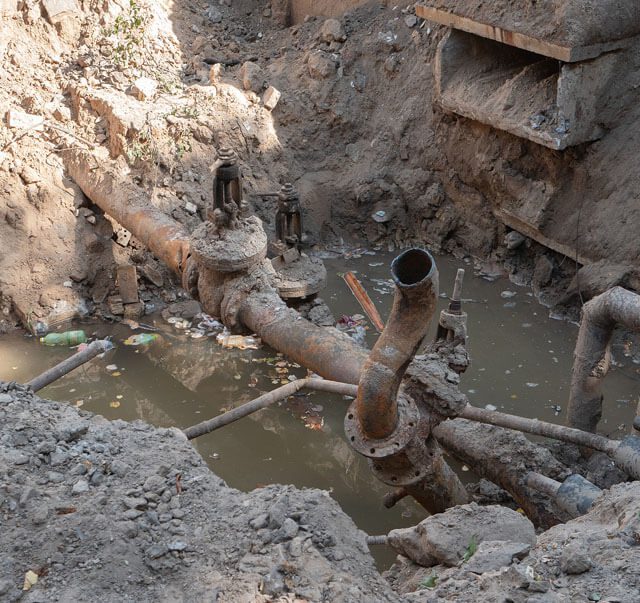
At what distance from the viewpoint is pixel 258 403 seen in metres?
4.78

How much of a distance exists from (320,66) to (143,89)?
7.08 ft

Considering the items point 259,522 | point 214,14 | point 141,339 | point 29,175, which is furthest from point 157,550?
point 214,14

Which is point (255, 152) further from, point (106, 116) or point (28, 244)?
point (28, 244)

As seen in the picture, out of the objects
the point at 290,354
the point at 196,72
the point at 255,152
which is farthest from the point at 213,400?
the point at 196,72

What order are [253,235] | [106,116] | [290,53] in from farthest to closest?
[290,53] < [106,116] < [253,235]

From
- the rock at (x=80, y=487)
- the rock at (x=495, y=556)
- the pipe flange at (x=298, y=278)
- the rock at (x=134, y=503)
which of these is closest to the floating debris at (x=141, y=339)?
the pipe flange at (x=298, y=278)

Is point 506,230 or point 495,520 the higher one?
point 495,520

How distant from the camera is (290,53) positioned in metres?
10.2

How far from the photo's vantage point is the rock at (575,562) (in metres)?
2.99

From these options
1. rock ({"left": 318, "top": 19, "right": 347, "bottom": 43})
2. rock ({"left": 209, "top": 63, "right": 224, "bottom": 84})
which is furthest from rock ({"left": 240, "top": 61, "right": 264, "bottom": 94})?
rock ({"left": 318, "top": 19, "right": 347, "bottom": 43})

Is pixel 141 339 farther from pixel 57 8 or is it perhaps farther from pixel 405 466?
pixel 57 8

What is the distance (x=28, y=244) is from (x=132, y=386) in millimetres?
2020

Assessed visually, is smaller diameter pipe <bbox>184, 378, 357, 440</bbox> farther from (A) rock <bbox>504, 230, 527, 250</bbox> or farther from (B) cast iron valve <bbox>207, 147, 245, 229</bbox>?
(A) rock <bbox>504, 230, 527, 250</bbox>

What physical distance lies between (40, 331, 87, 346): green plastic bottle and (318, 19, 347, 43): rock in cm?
483
